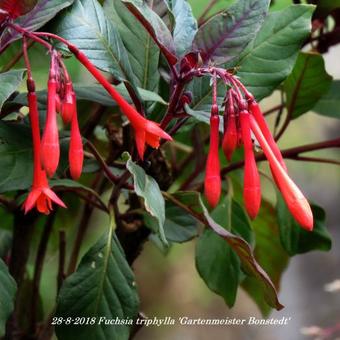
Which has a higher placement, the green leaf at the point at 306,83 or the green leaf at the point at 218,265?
the green leaf at the point at 306,83

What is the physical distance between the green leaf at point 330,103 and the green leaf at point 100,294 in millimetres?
349

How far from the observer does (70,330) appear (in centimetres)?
56

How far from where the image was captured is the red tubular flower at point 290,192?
1.38 feet

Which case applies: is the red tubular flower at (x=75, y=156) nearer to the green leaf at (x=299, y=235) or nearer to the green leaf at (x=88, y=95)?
the green leaf at (x=88, y=95)

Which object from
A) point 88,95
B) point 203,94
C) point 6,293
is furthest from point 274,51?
point 6,293

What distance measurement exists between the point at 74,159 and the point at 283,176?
0.15 m

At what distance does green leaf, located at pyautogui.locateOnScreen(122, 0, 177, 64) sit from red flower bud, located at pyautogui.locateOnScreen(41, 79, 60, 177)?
8cm

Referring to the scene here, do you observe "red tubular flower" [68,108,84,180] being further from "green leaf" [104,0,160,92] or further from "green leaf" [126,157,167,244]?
"green leaf" [104,0,160,92]

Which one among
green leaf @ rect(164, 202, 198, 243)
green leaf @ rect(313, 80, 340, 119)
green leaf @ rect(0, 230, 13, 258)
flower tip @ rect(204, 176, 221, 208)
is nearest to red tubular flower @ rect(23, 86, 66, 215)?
flower tip @ rect(204, 176, 221, 208)

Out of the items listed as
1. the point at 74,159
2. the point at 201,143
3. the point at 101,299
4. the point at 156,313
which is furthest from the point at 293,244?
the point at 156,313

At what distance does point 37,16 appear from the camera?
0.50 m

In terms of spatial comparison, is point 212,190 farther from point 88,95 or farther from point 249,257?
point 88,95

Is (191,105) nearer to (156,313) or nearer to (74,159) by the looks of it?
(74,159)

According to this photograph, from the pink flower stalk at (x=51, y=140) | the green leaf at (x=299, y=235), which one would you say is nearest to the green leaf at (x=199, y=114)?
the pink flower stalk at (x=51, y=140)
